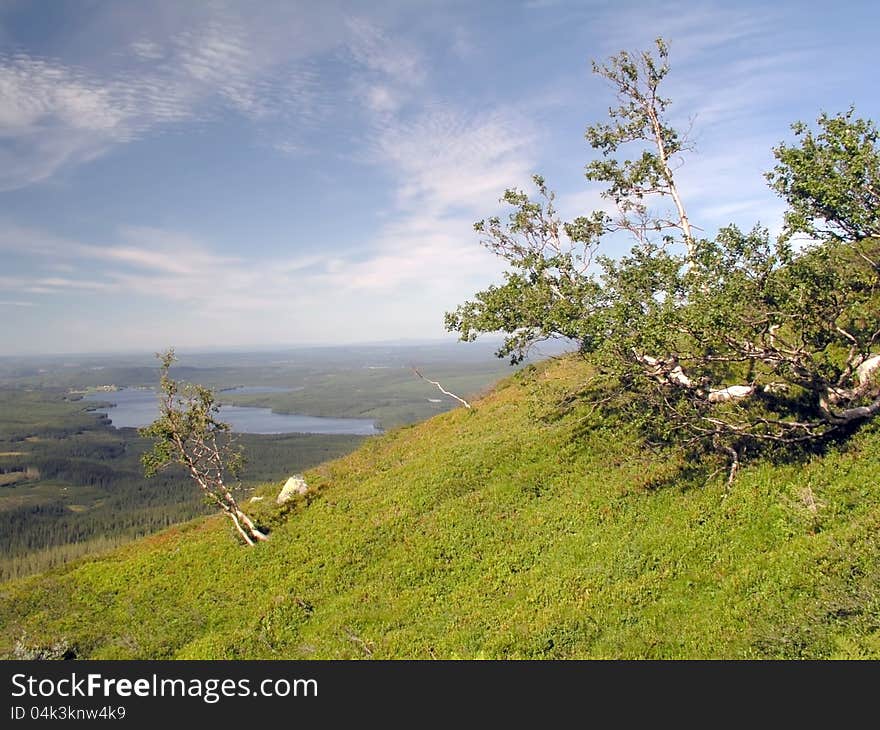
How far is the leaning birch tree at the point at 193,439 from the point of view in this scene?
84.7 ft

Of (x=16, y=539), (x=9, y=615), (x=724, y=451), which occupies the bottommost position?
(x=16, y=539)

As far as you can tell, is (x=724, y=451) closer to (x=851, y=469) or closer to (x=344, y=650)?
(x=851, y=469)

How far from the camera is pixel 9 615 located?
24234 mm

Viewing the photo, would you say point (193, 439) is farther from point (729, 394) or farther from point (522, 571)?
point (729, 394)

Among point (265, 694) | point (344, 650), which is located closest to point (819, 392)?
point (344, 650)

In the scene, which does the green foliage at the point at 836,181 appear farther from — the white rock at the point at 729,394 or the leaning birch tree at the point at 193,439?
the leaning birch tree at the point at 193,439

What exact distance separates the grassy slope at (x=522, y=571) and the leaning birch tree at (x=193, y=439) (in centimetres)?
242

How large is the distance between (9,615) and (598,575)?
1106 inches

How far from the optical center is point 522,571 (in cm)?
1711

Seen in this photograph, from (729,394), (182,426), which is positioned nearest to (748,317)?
(729,394)

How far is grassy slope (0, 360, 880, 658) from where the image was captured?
38.9 feet

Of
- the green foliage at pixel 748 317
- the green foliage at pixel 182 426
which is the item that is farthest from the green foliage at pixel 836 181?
the green foliage at pixel 182 426

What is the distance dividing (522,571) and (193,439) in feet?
64.2

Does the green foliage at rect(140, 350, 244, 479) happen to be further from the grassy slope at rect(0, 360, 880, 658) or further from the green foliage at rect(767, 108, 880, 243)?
the green foliage at rect(767, 108, 880, 243)
